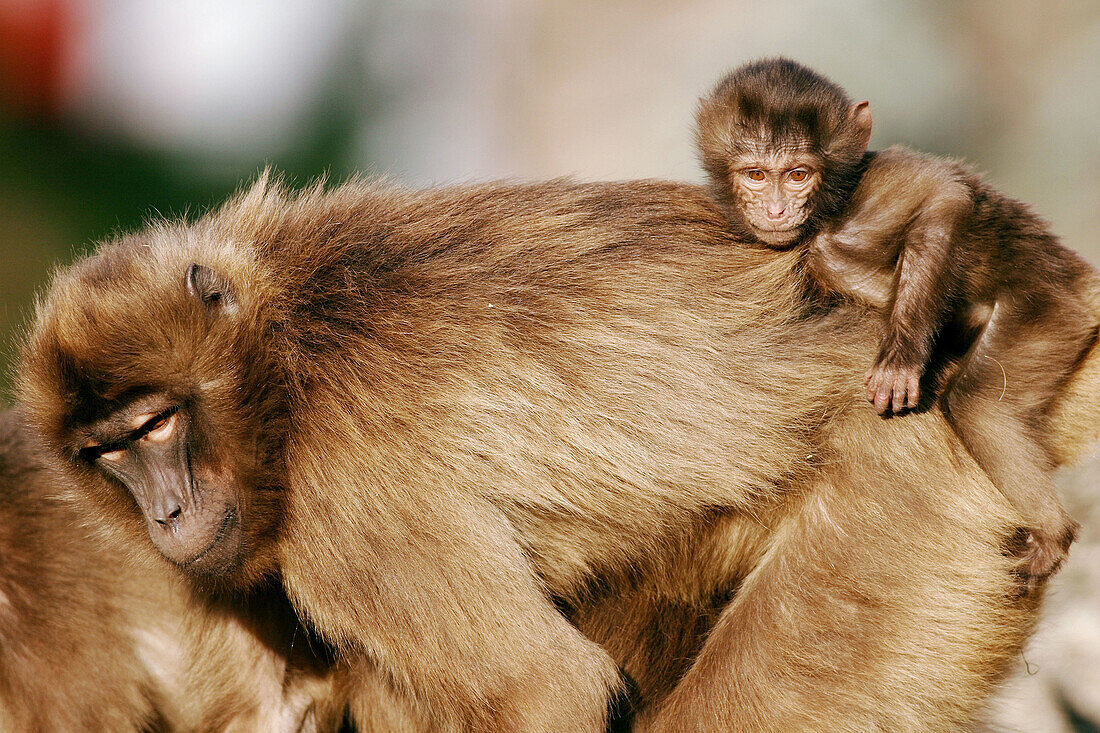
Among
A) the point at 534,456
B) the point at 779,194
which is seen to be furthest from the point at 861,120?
the point at 534,456

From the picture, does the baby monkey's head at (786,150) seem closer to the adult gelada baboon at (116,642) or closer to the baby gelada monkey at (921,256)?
the baby gelada monkey at (921,256)

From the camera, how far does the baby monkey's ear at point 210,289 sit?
348 cm

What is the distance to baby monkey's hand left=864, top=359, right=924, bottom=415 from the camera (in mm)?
3240

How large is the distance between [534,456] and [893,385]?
111 cm

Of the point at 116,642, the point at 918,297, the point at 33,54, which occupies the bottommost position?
the point at 116,642

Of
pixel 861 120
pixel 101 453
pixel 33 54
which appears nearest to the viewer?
pixel 101 453

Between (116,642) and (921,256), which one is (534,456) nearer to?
(921,256)

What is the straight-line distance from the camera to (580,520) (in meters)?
3.54

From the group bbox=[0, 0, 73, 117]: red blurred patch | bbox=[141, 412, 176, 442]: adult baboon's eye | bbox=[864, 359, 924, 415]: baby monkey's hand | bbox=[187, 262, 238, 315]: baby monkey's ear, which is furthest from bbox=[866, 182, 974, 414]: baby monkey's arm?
bbox=[0, 0, 73, 117]: red blurred patch

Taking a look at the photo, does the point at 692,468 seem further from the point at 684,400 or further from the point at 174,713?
the point at 174,713

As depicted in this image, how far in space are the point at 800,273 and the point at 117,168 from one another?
40.1 feet

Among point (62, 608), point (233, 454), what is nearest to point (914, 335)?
point (233, 454)

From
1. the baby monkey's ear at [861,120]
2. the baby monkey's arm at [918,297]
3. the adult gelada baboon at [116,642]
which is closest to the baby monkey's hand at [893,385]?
the baby monkey's arm at [918,297]

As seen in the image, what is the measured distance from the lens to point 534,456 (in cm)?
342
